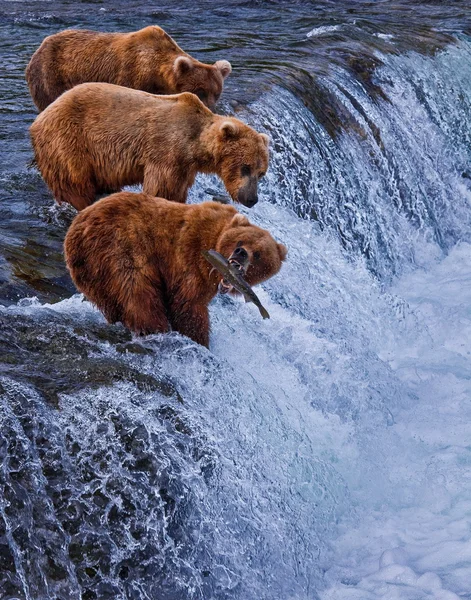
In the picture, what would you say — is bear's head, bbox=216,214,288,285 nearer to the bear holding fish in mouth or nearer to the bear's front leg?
the bear holding fish in mouth

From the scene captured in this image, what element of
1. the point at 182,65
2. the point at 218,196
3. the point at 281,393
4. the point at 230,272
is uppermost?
the point at 230,272

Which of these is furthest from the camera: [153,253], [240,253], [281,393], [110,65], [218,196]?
[110,65]

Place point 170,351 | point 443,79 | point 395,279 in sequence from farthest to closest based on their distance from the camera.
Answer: point 443,79
point 395,279
point 170,351

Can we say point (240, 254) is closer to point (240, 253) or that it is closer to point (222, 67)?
point (240, 253)

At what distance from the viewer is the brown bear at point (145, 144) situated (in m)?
5.39

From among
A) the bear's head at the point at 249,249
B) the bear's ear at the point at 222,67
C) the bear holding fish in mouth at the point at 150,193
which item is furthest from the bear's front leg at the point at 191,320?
the bear's ear at the point at 222,67

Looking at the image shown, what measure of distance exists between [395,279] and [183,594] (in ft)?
16.4

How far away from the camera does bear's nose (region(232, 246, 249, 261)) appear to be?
4.09 m

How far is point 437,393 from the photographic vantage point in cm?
649

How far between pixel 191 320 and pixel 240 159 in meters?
1.36

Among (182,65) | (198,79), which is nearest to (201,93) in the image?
(198,79)

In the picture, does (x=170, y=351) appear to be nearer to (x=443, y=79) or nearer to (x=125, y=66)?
(x=125, y=66)

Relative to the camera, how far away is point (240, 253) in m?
4.11

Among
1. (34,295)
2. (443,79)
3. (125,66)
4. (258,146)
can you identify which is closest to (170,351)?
(34,295)
